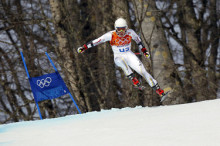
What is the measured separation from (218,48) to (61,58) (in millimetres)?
7176

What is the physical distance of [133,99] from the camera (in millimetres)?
11031

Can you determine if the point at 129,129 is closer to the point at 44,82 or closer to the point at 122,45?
the point at 122,45

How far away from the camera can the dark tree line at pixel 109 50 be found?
10.1 meters

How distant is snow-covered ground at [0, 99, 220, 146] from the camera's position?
5.28 metres

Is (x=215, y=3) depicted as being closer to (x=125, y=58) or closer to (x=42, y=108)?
(x=42, y=108)

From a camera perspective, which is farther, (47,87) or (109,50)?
(109,50)

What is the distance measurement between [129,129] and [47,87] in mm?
3356

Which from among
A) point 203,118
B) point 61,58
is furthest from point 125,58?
point 61,58

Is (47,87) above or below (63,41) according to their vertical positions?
below

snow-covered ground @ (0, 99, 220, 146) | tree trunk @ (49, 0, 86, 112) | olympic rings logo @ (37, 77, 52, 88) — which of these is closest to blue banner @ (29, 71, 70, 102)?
olympic rings logo @ (37, 77, 52, 88)

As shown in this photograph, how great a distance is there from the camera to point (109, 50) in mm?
14211

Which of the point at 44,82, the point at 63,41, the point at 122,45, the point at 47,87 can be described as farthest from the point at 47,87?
the point at 63,41

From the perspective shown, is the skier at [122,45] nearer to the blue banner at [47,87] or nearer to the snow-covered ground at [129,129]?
the snow-covered ground at [129,129]

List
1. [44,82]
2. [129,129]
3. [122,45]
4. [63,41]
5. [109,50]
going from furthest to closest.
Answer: [109,50], [63,41], [44,82], [122,45], [129,129]
